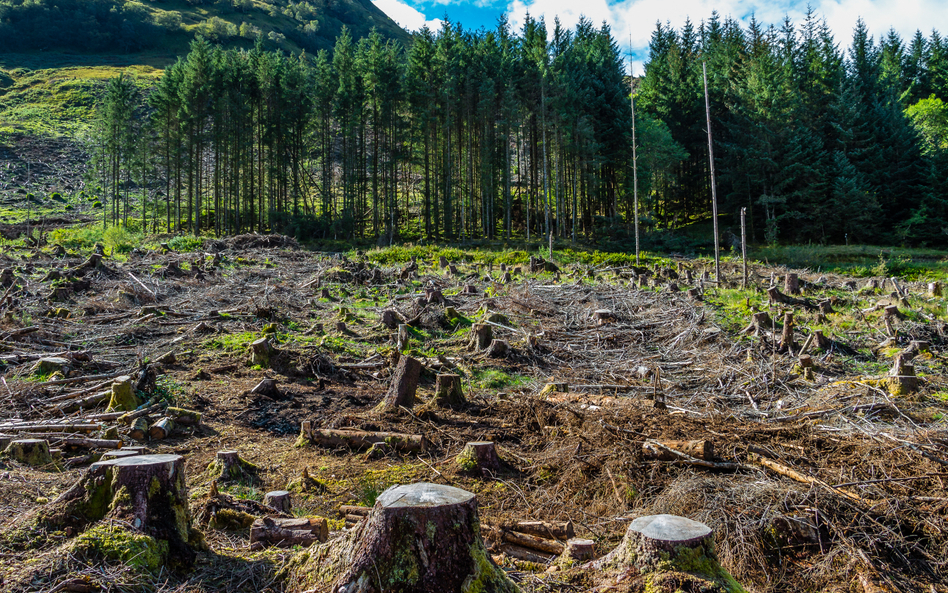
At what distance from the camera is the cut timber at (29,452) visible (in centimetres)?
445

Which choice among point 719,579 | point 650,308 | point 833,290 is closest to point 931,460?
point 719,579

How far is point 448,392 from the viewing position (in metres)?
6.96

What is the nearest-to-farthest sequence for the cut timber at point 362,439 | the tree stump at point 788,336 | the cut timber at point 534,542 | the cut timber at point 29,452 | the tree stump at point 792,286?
the cut timber at point 534,542 < the cut timber at point 29,452 < the cut timber at point 362,439 < the tree stump at point 788,336 < the tree stump at point 792,286

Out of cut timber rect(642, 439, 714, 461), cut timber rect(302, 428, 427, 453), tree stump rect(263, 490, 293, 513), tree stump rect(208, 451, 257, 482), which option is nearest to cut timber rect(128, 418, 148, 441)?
tree stump rect(208, 451, 257, 482)

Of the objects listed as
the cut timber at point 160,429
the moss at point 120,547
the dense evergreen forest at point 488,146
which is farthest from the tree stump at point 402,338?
the dense evergreen forest at point 488,146

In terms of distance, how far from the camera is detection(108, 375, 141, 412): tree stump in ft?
19.4

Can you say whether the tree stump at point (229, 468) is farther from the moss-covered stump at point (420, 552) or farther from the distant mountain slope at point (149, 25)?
the distant mountain slope at point (149, 25)

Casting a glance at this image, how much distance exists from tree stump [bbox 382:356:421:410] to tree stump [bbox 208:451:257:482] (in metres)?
2.12

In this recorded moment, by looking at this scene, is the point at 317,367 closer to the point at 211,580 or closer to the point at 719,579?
the point at 211,580

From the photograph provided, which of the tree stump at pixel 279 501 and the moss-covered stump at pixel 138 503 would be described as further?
the tree stump at pixel 279 501

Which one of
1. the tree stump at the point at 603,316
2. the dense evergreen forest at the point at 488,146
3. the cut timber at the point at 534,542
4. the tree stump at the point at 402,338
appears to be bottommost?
the cut timber at the point at 534,542

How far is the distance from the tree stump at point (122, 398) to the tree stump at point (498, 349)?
5213 mm

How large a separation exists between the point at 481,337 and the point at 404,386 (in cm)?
312

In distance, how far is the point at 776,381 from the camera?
7.64m
